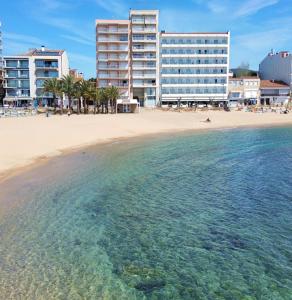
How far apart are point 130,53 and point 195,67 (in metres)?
17.8

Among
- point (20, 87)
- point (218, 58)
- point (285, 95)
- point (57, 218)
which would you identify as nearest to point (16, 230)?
point (57, 218)

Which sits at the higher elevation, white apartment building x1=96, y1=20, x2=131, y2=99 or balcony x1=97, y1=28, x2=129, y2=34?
balcony x1=97, y1=28, x2=129, y2=34

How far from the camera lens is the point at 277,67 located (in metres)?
112

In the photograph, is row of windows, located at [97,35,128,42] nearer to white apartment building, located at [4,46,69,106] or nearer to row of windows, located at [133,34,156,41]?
row of windows, located at [133,34,156,41]

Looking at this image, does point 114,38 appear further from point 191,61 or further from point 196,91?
point 196,91

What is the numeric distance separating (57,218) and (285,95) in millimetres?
100492

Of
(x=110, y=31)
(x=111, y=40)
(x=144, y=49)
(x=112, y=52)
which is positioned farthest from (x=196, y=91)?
(x=110, y=31)

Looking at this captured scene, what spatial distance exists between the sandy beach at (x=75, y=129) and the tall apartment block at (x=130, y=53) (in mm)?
31838

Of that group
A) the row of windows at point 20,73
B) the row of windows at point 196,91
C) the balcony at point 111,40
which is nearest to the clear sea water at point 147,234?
the row of windows at point 20,73

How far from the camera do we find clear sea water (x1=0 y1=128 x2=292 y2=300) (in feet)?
28.4

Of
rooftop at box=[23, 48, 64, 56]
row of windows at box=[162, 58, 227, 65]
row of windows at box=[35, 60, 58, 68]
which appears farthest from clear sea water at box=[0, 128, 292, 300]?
row of windows at box=[162, 58, 227, 65]

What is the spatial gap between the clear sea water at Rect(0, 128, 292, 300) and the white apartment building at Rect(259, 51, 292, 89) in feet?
302

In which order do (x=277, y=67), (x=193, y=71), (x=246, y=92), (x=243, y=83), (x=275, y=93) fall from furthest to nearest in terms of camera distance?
(x=277, y=67) < (x=275, y=93) < (x=243, y=83) < (x=246, y=92) < (x=193, y=71)

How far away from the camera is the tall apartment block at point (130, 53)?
98.1 meters
